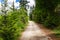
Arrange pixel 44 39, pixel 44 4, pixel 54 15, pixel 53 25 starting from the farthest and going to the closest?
pixel 53 25 < pixel 54 15 < pixel 44 4 < pixel 44 39

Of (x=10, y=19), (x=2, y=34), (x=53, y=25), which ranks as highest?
(x=10, y=19)

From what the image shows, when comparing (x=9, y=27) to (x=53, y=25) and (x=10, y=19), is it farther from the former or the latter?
(x=53, y=25)

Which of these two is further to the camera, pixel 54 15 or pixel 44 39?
pixel 54 15

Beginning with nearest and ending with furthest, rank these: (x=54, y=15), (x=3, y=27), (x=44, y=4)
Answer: (x=3, y=27) → (x=44, y=4) → (x=54, y=15)

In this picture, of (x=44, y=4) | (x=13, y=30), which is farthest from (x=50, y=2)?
(x=13, y=30)

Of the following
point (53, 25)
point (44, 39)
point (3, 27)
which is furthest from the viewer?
point (53, 25)

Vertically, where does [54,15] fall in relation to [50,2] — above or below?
below

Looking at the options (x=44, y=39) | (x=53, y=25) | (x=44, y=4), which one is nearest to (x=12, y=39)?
(x=44, y=39)

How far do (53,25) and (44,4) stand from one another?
27.8 feet

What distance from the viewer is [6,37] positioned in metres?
16.9

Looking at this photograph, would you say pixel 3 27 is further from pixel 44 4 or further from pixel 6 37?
pixel 44 4

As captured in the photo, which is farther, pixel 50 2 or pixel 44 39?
pixel 50 2

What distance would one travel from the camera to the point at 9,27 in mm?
16922

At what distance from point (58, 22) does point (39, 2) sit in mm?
7717
